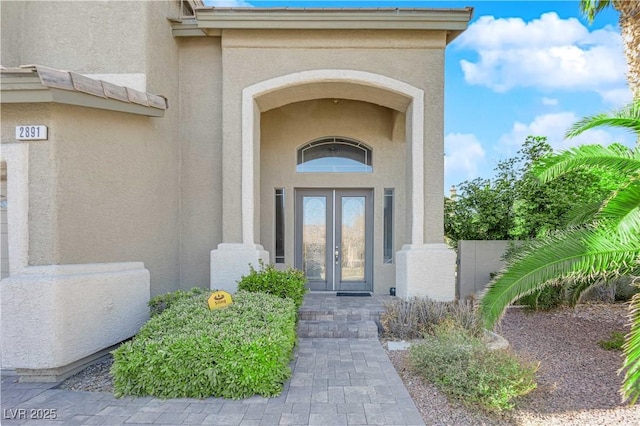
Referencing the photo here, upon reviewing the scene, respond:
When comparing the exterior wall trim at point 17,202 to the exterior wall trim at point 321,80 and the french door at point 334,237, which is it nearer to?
the exterior wall trim at point 321,80

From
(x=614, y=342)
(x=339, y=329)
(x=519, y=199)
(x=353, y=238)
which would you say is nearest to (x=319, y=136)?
(x=353, y=238)

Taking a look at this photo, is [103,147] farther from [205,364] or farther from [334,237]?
[334,237]

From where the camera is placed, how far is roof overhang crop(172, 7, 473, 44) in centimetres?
718

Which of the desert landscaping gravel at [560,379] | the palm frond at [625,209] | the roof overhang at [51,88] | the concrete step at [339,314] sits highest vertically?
the roof overhang at [51,88]

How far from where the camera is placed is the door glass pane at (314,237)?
9820 millimetres

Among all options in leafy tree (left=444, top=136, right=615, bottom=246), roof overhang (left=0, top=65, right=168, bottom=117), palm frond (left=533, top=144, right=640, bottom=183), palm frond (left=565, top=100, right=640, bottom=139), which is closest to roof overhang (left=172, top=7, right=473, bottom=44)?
roof overhang (left=0, top=65, right=168, bottom=117)

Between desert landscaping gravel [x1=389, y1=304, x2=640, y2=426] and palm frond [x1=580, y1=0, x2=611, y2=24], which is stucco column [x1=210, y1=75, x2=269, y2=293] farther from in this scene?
palm frond [x1=580, y1=0, x2=611, y2=24]

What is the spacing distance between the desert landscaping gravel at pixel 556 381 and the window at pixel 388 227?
3111 millimetres

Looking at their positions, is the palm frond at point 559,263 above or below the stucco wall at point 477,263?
above

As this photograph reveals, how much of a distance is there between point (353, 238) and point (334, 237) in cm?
53

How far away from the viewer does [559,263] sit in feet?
15.7

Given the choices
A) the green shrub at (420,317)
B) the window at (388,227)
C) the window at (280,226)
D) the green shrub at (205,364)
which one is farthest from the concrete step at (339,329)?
the window at (280,226)

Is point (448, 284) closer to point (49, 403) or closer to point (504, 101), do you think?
point (49, 403)

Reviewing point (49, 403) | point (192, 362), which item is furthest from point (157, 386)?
point (49, 403)
